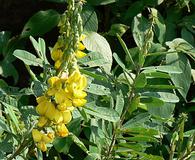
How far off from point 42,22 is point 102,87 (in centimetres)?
79

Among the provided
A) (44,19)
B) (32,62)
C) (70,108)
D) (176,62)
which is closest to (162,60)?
(176,62)

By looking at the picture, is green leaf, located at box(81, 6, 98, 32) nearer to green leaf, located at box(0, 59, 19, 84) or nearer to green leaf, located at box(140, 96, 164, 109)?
green leaf, located at box(0, 59, 19, 84)

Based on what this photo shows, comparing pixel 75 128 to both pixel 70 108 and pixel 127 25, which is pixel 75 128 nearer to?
pixel 70 108

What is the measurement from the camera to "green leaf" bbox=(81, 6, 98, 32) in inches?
88.6

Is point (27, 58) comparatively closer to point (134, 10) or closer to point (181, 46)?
point (181, 46)

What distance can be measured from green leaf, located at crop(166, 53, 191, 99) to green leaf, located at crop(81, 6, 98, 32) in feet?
1.05

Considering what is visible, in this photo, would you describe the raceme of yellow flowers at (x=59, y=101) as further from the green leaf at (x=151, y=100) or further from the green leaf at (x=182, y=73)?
the green leaf at (x=182, y=73)

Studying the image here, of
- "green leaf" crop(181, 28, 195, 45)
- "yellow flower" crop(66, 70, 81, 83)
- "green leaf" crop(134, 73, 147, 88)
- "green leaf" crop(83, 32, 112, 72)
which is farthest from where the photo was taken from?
"green leaf" crop(181, 28, 195, 45)

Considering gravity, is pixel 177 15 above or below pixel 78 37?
below

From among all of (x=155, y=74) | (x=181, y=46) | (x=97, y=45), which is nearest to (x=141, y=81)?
(x=155, y=74)

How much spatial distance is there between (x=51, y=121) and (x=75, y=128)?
450mm

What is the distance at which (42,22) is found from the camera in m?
2.32

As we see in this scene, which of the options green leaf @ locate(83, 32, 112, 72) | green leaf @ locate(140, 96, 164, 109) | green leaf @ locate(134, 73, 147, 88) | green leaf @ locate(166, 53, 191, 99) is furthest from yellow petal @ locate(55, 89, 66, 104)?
green leaf @ locate(166, 53, 191, 99)

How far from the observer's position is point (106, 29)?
102 inches
